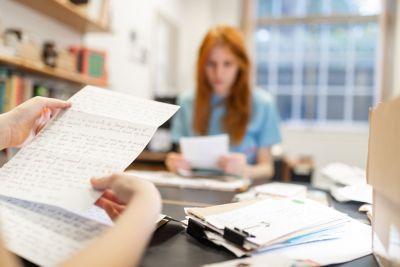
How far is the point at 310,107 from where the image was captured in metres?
4.34

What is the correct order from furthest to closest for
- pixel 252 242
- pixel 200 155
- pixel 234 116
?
pixel 234 116
pixel 200 155
pixel 252 242

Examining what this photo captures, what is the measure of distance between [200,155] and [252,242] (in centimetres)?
89

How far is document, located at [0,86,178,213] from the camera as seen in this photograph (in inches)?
23.1

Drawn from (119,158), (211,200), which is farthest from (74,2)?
(119,158)


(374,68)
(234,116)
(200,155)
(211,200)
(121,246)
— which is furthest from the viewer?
(374,68)

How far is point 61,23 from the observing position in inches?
91.6

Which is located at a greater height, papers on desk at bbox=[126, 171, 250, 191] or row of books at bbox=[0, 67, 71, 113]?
row of books at bbox=[0, 67, 71, 113]

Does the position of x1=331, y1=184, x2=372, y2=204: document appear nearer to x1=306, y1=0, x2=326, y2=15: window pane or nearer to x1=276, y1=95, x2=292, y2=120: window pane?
x1=276, y1=95, x2=292, y2=120: window pane

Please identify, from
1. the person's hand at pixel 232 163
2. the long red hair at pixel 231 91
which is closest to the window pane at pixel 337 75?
the long red hair at pixel 231 91

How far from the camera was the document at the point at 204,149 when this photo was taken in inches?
55.9

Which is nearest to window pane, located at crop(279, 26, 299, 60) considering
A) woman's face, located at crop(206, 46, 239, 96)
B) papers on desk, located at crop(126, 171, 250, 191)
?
woman's face, located at crop(206, 46, 239, 96)

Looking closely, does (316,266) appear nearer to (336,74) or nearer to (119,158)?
(119,158)

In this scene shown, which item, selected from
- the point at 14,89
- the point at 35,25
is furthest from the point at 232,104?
the point at 35,25

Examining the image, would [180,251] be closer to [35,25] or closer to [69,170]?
[69,170]
